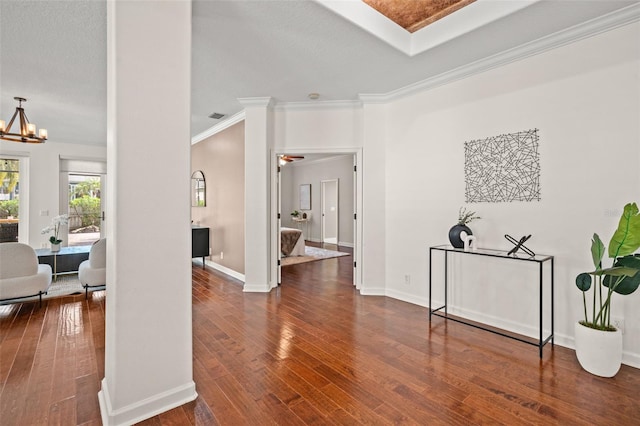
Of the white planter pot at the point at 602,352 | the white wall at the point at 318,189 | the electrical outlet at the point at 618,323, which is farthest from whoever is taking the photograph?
the white wall at the point at 318,189

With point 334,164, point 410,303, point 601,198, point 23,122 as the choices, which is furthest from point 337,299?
point 334,164

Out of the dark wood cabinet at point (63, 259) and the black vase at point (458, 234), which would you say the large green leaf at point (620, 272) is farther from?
Result: the dark wood cabinet at point (63, 259)

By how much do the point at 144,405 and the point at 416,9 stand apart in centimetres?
367

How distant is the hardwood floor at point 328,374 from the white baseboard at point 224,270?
58.3 inches

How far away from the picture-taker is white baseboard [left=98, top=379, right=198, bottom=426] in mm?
1712

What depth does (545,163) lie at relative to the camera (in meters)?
2.84

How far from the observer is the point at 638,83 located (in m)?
2.39

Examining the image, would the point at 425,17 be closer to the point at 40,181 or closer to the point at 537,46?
the point at 537,46

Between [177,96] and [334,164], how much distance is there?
24.7 feet

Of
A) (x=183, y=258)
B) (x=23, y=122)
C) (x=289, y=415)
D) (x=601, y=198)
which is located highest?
(x=23, y=122)

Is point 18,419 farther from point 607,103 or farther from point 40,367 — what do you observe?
point 607,103

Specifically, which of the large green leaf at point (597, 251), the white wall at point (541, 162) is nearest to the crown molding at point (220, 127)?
the white wall at point (541, 162)

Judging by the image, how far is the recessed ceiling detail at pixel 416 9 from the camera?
8.90 feet

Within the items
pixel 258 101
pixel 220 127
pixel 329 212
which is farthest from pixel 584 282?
pixel 329 212
